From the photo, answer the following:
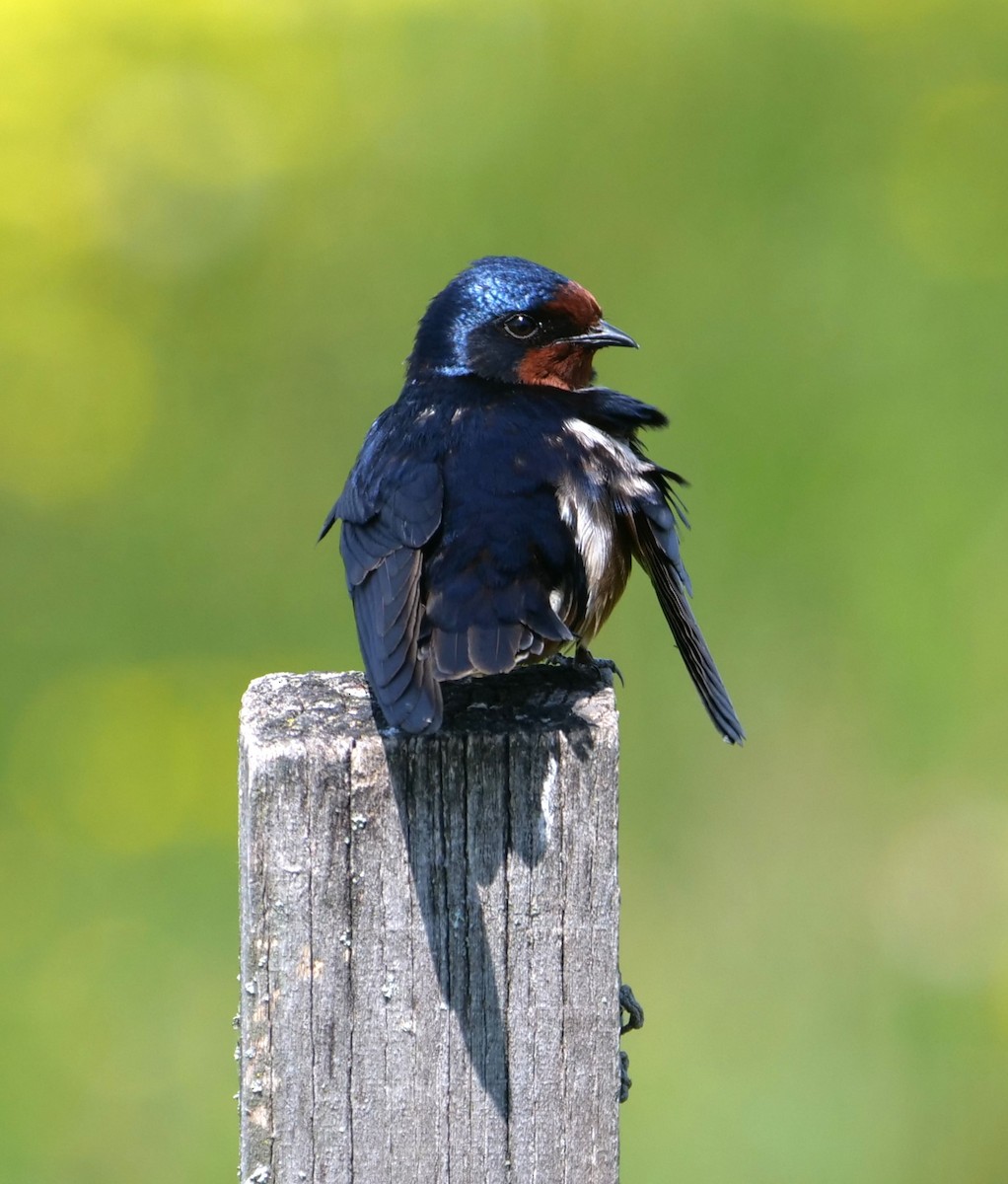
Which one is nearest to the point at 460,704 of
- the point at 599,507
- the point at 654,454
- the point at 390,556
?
the point at 390,556

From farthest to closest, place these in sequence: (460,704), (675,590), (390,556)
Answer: (675,590), (390,556), (460,704)

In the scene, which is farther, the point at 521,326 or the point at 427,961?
the point at 521,326

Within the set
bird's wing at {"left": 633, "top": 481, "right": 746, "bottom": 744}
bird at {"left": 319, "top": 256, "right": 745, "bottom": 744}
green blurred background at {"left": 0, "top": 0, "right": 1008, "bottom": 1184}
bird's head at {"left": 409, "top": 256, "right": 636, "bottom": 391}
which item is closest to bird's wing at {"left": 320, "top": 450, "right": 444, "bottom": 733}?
bird at {"left": 319, "top": 256, "right": 745, "bottom": 744}

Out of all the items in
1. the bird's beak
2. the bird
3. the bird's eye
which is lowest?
the bird

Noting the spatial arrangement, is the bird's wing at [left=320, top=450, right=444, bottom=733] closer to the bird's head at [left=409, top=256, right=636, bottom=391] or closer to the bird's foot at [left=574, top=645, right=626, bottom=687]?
the bird's foot at [left=574, top=645, right=626, bottom=687]

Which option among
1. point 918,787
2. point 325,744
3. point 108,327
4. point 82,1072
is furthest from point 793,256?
point 325,744

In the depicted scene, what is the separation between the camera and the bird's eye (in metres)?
3.00

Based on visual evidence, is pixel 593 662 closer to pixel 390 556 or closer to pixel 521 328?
pixel 390 556

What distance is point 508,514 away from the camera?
2387 millimetres

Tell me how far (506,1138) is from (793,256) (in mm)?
3922

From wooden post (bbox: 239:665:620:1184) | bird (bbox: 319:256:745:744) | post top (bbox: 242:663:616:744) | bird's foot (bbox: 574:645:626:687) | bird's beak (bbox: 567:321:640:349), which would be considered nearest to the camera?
wooden post (bbox: 239:665:620:1184)

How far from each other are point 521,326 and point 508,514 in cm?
72

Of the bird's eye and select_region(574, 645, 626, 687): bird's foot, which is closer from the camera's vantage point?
select_region(574, 645, 626, 687): bird's foot

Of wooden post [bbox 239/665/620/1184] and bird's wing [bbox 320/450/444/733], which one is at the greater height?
bird's wing [bbox 320/450/444/733]
